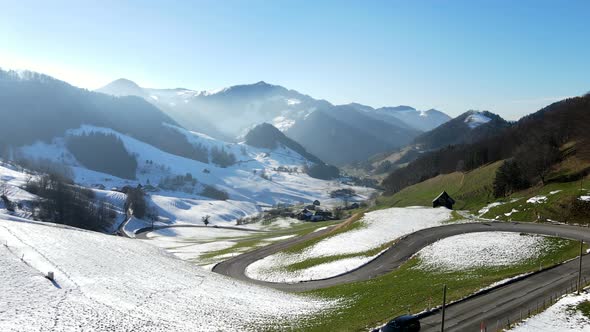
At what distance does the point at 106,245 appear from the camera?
5756 cm

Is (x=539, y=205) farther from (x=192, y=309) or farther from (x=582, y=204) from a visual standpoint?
(x=192, y=309)

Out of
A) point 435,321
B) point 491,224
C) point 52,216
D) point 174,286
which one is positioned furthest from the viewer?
point 52,216

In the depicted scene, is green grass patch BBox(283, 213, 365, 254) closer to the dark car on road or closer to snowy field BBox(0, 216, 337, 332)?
snowy field BBox(0, 216, 337, 332)

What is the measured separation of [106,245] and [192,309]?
28188 mm

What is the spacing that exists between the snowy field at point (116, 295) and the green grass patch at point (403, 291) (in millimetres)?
3000

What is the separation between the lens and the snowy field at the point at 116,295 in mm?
29609

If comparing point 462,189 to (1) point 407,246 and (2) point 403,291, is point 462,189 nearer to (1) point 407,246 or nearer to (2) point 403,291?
(1) point 407,246

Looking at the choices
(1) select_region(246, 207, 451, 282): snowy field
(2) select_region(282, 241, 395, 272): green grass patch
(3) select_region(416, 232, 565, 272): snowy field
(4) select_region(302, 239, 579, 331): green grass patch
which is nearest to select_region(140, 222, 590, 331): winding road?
(2) select_region(282, 241, 395, 272): green grass patch

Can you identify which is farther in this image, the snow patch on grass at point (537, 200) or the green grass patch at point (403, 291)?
the snow patch on grass at point (537, 200)

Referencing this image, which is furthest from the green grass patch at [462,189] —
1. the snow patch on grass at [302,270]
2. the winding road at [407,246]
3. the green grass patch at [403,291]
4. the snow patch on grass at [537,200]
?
the green grass patch at [403,291]

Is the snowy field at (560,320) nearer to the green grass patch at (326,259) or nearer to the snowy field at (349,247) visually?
the snowy field at (349,247)

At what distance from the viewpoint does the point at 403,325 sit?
88.8 feet

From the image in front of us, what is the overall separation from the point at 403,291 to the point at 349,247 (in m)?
27.4

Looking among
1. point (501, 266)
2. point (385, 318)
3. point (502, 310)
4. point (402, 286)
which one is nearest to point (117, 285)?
point (385, 318)
